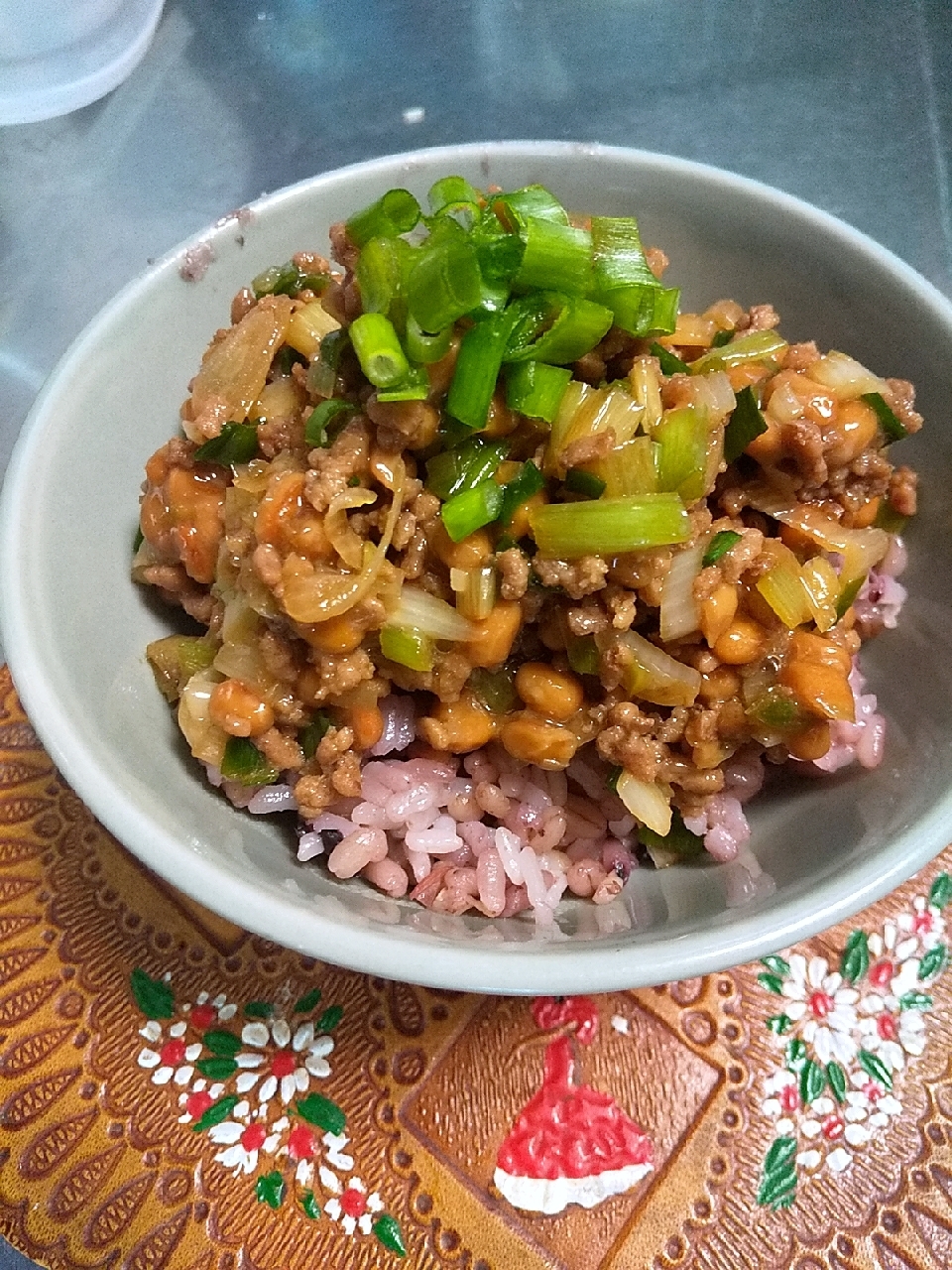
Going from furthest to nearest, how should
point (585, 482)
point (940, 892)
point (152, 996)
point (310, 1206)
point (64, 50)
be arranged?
point (64, 50)
point (940, 892)
point (152, 996)
point (310, 1206)
point (585, 482)

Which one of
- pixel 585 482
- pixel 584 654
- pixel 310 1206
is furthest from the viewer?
pixel 310 1206

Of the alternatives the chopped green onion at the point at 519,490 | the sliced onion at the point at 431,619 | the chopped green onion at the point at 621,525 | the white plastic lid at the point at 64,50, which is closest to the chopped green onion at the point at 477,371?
the chopped green onion at the point at 519,490

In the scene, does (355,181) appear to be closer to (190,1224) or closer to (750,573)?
(750,573)

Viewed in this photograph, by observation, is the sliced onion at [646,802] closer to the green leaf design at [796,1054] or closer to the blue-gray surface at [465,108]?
the green leaf design at [796,1054]

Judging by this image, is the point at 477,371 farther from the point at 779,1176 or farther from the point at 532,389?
the point at 779,1176

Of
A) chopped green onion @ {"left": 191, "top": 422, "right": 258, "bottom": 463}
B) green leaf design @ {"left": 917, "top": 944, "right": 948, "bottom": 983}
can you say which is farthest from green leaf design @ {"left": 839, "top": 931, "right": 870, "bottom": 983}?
chopped green onion @ {"left": 191, "top": 422, "right": 258, "bottom": 463}

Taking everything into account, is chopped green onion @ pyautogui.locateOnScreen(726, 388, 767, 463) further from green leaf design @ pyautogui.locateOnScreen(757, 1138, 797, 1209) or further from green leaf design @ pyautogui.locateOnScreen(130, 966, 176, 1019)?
green leaf design @ pyautogui.locateOnScreen(130, 966, 176, 1019)

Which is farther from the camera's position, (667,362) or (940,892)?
(940,892)

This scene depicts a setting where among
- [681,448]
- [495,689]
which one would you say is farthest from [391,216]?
[495,689]
